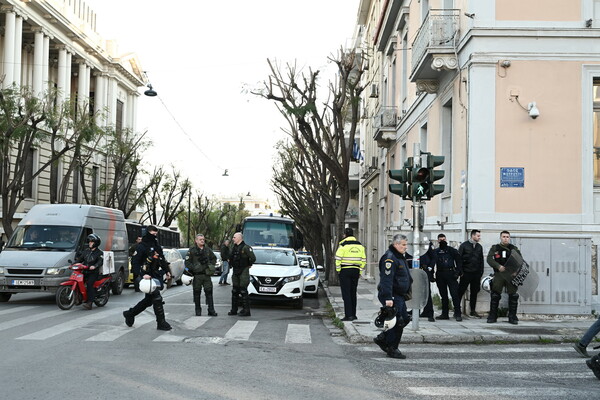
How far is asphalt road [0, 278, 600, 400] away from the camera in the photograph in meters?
6.98

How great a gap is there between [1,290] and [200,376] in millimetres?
10518

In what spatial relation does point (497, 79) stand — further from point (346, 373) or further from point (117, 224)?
point (117, 224)

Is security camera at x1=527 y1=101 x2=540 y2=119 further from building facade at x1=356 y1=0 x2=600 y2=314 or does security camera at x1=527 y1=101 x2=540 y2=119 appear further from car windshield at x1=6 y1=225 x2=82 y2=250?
car windshield at x1=6 y1=225 x2=82 y2=250

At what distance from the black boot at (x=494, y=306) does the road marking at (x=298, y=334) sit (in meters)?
3.57

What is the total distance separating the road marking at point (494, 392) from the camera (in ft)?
23.1

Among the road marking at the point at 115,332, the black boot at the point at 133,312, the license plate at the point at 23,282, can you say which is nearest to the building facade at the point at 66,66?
the license plate at the point at 23,282

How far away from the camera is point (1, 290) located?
16.2m

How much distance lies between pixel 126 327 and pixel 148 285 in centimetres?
106

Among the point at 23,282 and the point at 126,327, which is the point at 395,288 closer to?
the point at 126,327

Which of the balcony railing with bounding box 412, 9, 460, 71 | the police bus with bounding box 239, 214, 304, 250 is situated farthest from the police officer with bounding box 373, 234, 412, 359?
the police bus with bounding box 239, 214, 304, 250

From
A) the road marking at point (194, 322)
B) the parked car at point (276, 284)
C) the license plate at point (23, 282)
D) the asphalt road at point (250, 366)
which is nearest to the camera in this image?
the asphalt road at point (250, 366)

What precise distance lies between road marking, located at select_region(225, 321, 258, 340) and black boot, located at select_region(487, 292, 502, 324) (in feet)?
15.1

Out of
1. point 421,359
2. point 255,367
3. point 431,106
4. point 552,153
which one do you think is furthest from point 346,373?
point 431,106

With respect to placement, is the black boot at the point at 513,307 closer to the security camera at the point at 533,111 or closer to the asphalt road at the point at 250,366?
the asphalt road at the point at 250,366
